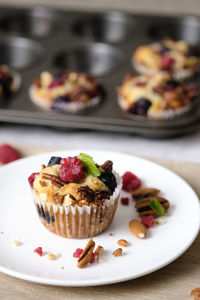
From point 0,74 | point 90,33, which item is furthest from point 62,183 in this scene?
point 90,33

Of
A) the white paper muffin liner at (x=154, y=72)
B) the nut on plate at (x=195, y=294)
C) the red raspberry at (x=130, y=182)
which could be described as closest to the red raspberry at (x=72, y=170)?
the red raspberry at (x=130, y=182)

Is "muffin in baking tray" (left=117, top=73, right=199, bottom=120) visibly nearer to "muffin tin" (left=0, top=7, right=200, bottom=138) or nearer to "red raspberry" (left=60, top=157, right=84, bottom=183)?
"muffin tin" (left=0, top=7, right=200, bottom=138)

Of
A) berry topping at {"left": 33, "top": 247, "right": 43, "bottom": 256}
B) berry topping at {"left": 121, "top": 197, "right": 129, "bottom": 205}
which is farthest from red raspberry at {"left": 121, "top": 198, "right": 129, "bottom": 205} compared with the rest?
berry topping at {"left": 33, "top": 247, "right": 43, "bottom": 256}

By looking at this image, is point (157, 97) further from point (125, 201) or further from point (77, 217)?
point (77, 217)

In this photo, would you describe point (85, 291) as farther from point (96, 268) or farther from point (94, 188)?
point (94, 188)

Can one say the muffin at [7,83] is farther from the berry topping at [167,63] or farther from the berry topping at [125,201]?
the berry topping at [125,201]

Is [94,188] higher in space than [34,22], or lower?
higher
